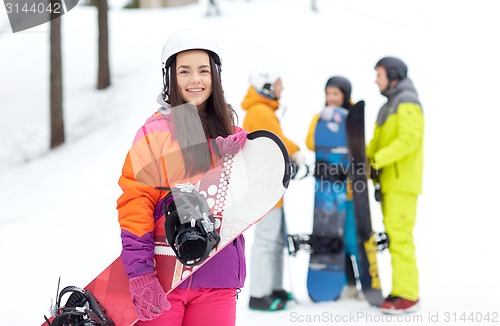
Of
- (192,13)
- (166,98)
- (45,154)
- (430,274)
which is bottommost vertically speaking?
(430,274)

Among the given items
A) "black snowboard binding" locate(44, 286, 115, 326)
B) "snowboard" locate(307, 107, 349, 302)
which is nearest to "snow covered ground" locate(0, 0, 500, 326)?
"snowboard" locate(307, 107, 349, 302)

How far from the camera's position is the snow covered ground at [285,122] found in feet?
20.5

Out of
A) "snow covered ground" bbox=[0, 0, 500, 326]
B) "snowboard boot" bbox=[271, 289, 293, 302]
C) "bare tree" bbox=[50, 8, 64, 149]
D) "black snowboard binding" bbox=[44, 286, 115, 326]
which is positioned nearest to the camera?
"black snowboard binding" bbox=[44, 286, 115, 326]

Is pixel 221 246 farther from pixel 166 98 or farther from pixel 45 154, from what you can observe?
pixel 45 154

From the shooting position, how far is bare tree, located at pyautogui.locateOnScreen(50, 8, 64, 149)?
1086 centimetres

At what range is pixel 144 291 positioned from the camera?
8.28 feet

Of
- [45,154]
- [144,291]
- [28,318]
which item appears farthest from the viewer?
[45,154]

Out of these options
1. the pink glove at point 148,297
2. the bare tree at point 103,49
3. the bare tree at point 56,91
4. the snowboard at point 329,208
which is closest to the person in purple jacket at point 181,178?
the pink glove at point 148,297

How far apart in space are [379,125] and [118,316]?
130 inches

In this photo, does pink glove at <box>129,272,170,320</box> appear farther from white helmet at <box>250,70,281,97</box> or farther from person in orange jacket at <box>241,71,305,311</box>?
white helmet at <box>250,70,281,97</box>

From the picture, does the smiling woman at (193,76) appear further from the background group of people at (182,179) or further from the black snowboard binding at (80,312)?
the black snowboard binding at (80,312)

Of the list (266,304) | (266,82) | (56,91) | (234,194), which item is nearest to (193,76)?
(234,194)

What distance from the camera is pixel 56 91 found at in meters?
10.9

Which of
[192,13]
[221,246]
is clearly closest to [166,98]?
[221,246]
